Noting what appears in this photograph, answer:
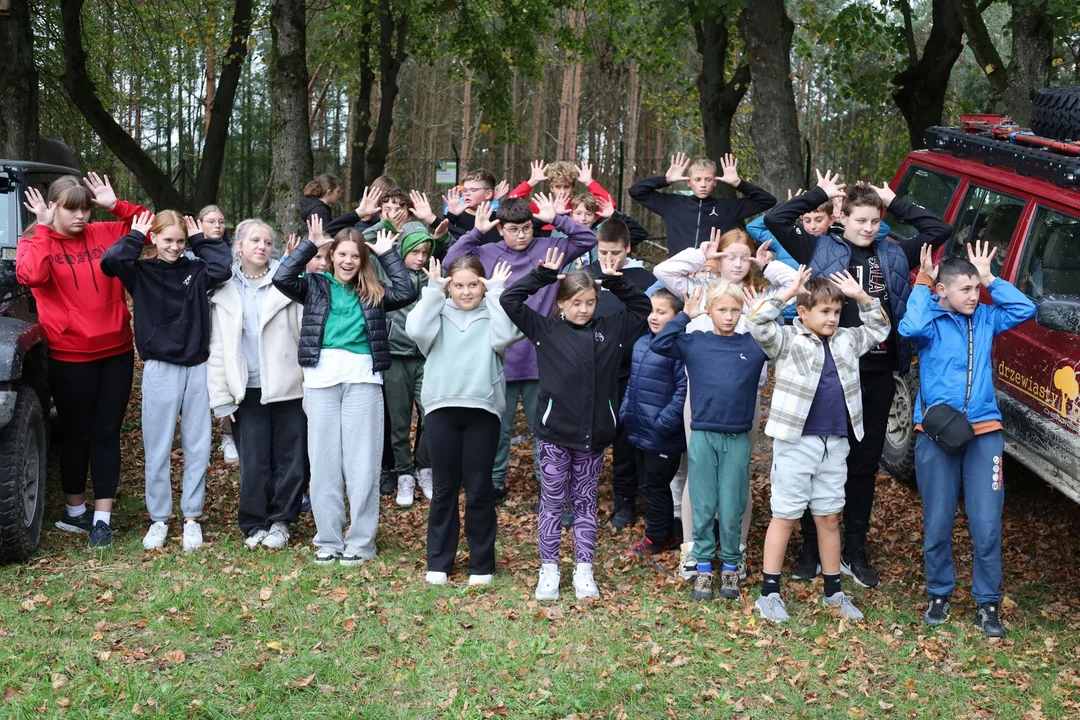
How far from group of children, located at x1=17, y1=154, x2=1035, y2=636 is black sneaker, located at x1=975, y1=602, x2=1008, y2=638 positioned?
0.01m

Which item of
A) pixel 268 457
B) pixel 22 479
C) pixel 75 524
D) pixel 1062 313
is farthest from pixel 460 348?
pixel 1062 313

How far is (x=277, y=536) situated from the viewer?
21.9ft

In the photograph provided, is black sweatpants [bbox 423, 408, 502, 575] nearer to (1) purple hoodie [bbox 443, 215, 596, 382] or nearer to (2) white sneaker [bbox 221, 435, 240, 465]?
(1) purple hoodie [bbox 443, 215, 596, 382]

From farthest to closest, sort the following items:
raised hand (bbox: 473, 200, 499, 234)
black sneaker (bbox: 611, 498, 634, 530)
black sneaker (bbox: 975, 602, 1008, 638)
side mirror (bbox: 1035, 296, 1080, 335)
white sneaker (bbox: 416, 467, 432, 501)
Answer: white sneaker (bbox: 416, 467, 432, 501), black sneaker (bbox: 611, 498, 634, 530), raised hand (bbox: 473, 200, 499, 234), black sneaker (bbox: 975, 602, 1008, 638), side mirror (bbox: 1035, 296, 1080, 335)

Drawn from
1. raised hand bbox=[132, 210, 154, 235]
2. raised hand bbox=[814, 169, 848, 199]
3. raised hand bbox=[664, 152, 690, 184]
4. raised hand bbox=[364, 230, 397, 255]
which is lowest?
raised hand bbox=[364, 230, 397, 255]

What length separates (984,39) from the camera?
535 inches

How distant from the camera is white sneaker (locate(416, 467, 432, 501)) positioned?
7840 mm

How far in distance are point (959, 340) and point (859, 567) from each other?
1.49 m

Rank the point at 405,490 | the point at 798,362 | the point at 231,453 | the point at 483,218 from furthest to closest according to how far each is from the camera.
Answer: the point at 231,453 < the point at 405,490 < the point at 483,218 < the point at 798,362

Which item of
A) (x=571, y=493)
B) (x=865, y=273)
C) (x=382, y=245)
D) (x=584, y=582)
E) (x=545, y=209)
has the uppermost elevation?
(x=545, y=209)

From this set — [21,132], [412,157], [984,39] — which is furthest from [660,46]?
[412,157]

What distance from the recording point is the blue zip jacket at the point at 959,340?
18.7ft

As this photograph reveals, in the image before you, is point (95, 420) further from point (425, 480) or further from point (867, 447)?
point (867, 447)

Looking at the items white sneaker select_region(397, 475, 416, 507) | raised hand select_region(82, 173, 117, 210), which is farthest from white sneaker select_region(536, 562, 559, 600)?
raised hand select_region(82, 173, 117, 210)
